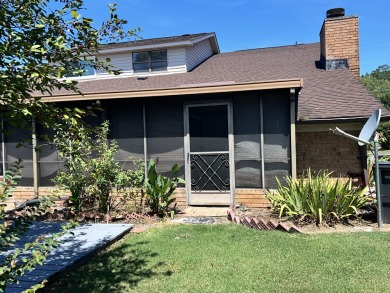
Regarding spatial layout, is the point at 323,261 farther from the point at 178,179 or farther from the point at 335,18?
the point at 335,18

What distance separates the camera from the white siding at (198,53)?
12.8m

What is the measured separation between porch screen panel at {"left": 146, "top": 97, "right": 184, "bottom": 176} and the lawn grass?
8.91 feet

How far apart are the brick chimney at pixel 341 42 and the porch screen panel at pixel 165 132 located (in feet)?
20.6

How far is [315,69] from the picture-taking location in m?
12.1

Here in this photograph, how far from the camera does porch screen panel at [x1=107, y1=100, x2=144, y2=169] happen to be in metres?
8.62

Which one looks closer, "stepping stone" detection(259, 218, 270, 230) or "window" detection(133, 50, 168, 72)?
"stepping stone" detection(259, 218, 270, 230)

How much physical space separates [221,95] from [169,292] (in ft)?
17.5

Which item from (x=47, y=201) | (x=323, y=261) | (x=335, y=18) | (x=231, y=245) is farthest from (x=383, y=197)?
(x=335, y=18)

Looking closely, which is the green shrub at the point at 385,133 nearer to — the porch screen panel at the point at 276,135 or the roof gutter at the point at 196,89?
the porch screen panel at the point at 276,135

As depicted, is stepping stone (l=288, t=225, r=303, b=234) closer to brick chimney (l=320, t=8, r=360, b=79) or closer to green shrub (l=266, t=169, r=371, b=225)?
green shrub (l=266, t=169, r=371, b=225)

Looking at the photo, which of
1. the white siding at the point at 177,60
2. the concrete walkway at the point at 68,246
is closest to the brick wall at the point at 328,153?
the white siding at the point at 177,60

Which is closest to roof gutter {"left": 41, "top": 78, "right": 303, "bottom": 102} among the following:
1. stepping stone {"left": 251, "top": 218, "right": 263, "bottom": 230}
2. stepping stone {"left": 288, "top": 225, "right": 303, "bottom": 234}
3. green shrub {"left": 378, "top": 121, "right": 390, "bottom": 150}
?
stepping stone {"left": 251, "top": 218, "right": 263, "bottom": 230}

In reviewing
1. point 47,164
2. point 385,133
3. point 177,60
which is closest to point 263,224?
point 47,164

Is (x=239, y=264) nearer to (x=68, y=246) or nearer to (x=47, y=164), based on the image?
(x=68, y=246)
